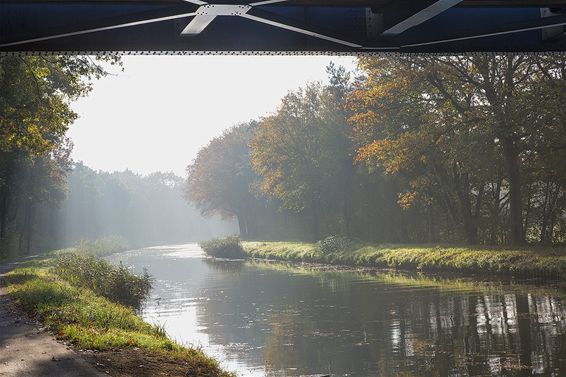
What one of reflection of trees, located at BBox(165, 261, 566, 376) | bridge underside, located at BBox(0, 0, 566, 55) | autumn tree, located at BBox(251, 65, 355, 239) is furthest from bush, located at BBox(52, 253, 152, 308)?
autumn tree, located at BBox(251, 65, 355, 239)

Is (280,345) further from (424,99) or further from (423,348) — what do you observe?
(424,99)

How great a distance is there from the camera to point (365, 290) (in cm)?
2597

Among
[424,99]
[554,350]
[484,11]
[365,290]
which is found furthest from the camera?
[424,99]

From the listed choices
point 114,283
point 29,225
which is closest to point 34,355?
point 114,283

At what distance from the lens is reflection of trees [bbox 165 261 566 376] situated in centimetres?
1266

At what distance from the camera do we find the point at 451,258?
1208 inches

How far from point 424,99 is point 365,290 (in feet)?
41.3

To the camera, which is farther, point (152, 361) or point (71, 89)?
point (71, 89)

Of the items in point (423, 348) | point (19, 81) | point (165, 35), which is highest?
point (19, 81)

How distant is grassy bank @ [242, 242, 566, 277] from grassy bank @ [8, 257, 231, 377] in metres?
15.5

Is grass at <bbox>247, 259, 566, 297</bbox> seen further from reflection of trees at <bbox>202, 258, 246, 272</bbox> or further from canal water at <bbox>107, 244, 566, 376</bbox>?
reflection of trees at <bbox>202, 258, 246, 272</bbox>

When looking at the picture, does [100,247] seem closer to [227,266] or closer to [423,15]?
[227,266]

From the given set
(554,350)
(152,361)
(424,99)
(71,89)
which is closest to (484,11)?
(554,350)

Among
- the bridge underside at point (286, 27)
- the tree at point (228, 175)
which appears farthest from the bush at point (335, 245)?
the bridge underside at point (286, 27)
